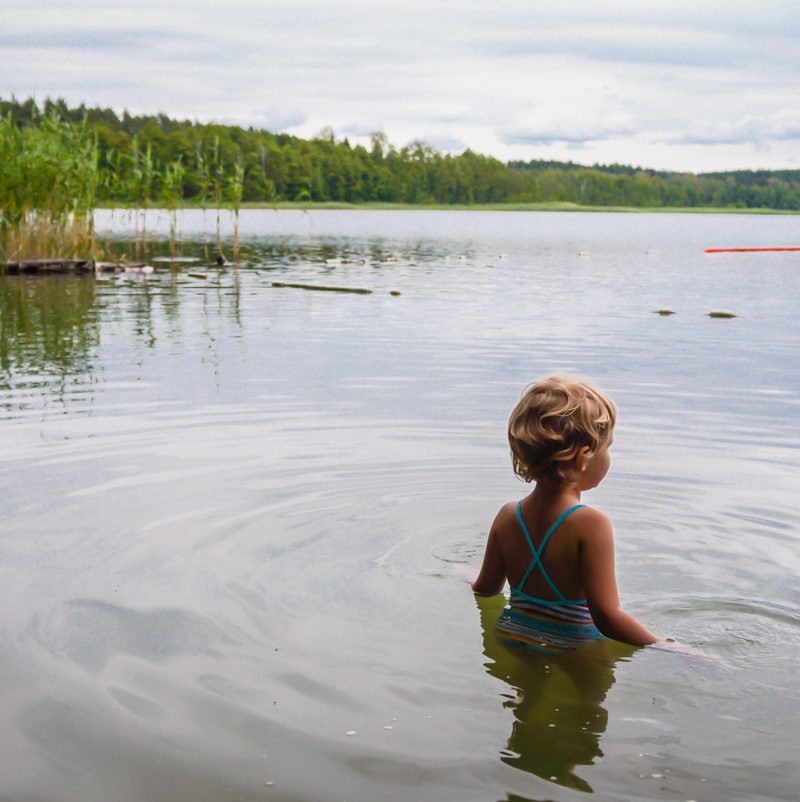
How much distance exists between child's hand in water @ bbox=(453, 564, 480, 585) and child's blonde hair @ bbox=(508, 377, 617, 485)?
1.17 meters

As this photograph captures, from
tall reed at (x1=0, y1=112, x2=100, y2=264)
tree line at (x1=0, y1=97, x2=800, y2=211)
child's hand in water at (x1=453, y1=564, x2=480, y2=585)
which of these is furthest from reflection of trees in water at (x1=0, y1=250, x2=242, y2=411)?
tree line at (x1=0, y1=97, x2=800, y2=211)

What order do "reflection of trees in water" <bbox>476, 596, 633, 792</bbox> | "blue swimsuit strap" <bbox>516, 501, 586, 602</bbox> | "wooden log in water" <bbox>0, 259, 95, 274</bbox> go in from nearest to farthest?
1. "reflection of trees in water" <bbox>476, 596, 633, 792</bbox>
2. "blue swimsuit strap" <bbox>516, 501, 586, 602</bbox>
3. "wooden log in water" <bbox>0, 259, 95, 274</bbox>

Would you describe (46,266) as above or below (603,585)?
above

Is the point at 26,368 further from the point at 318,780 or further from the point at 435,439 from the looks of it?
the point at 318,780

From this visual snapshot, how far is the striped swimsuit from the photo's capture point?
3.85 m

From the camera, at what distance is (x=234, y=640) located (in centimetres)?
418

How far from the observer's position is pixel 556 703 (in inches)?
141

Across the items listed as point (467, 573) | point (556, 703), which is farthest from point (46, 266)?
point (556, 703)

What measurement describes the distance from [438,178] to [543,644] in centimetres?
14986

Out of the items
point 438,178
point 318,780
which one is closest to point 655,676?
point 318,780

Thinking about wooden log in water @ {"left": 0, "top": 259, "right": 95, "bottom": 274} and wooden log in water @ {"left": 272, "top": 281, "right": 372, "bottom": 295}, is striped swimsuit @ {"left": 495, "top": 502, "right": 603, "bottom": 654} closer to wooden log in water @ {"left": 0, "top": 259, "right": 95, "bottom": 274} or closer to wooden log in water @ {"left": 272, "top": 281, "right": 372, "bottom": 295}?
wooden log in water @ {"left": 272, "top": 281, "right": 372, "bottom": 295}

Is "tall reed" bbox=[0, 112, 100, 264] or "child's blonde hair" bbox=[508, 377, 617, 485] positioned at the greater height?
"tall reed" bbox=[0, 112, 100, 264]

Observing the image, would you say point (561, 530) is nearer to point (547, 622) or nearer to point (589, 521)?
point (589, 521)

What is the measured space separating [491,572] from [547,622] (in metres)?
0.34
